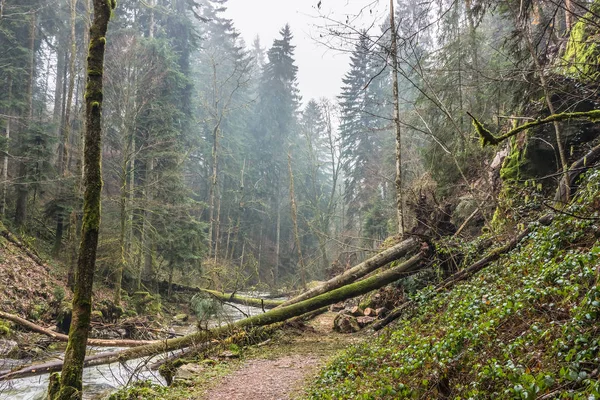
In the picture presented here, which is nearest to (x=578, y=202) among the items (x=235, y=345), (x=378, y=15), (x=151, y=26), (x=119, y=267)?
(x=378, y=15)

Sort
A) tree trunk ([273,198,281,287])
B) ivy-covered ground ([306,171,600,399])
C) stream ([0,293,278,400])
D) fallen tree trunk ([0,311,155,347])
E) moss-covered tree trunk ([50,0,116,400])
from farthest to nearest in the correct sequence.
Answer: tree trunk ([273,198,281,287]) → fallen tree trunk ([0,311,155,347]) → stream ([0,293,278,400]) → moss-covered tree trunk ([50,0,116,400]) → ivy-covered ground ([306,171,600,399])

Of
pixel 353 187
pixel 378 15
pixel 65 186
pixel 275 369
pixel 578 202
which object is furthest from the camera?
pixel 353 187

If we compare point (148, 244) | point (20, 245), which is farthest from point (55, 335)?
point (148, 244)

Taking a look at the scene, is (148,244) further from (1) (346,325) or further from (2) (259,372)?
(2) (259,372)

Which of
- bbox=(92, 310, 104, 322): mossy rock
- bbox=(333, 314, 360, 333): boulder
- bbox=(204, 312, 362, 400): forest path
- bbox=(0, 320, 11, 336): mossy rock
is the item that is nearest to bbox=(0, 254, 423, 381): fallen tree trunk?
bbox=(204, 312, 362, 400): forest path

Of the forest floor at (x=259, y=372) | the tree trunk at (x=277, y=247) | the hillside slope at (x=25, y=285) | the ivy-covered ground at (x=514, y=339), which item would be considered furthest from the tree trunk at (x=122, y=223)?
the tree trunk at (x=277, y=247)

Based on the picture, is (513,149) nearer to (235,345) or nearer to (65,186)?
(235,345)

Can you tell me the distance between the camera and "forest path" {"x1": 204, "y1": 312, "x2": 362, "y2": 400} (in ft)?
18.7

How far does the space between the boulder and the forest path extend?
266 millimetres

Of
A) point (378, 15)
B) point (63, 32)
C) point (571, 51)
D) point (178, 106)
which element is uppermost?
point (63, 32)

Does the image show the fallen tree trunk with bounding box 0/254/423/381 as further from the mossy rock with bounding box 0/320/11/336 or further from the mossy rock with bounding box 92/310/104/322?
the mossy rock with bounding box 92/310/104/322

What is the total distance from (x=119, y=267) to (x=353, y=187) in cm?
2089

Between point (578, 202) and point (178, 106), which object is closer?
point (578, 202)

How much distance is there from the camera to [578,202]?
4434mm
